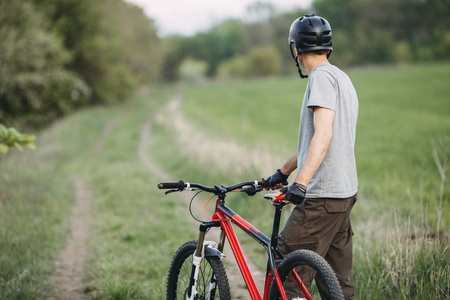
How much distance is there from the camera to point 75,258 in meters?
6.30

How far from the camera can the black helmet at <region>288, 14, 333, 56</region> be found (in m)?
3.09

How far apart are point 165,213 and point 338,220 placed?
5.68 meters

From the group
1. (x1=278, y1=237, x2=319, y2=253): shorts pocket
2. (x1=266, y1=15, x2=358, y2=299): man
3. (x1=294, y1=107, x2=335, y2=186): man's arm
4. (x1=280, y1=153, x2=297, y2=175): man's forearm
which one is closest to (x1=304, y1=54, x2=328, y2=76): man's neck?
(x1=266, y1=15, x2=358, y2=299): man

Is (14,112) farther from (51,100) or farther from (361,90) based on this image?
(361,90)

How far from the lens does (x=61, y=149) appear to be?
17047 millimetres

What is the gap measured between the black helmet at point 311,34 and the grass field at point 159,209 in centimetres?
197

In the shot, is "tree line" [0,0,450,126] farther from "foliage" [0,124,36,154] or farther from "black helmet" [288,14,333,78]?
"black helmet" [288,14,333,78]

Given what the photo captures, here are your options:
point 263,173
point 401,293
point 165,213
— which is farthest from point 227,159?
point 401,293

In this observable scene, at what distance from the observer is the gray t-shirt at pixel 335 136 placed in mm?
2947

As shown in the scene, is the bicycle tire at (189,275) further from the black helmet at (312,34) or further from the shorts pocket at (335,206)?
the black helmet at (312,34)

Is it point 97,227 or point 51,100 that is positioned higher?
point 51,100

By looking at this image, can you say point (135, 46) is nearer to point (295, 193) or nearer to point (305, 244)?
point (305, 244)

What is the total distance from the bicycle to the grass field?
106 cm

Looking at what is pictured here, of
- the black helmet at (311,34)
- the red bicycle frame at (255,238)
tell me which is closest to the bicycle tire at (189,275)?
the red bicycle frame at (255,238)
